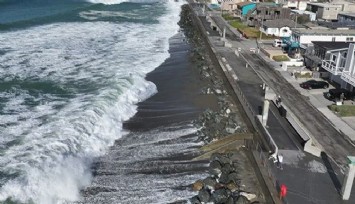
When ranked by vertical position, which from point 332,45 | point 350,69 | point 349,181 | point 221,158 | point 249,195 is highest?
point 332,45

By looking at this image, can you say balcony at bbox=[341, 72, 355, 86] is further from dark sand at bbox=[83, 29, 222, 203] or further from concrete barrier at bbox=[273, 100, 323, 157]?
dark sand at bbox=[83, 29, 222, 203]

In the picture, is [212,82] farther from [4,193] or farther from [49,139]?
[4,193]

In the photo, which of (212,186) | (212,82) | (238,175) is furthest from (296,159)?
(212,82)

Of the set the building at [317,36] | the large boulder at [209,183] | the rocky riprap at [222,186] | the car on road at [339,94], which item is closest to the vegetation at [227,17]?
the building at [317,36]

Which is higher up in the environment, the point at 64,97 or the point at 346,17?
the point at 346,17

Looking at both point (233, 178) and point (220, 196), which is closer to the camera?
point (220, 196)

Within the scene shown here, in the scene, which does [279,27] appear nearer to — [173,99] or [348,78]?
[348,78]

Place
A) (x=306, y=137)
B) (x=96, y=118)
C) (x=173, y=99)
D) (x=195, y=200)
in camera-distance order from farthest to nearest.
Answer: (x=173, y=99), (x=96, y=118), (x=306, y=137), (x=195, y=200)

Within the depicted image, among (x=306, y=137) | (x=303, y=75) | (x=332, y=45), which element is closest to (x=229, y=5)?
(x=332, y=45)
